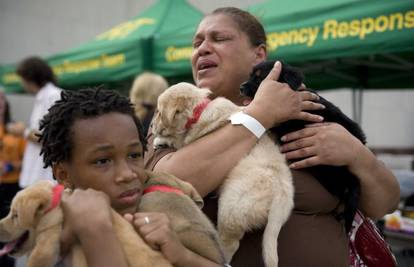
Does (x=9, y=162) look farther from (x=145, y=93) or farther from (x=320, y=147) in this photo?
(x=320, y=147)

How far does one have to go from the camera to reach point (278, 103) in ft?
5.25

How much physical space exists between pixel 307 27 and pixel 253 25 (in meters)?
1.78

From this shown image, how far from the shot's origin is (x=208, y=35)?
1.93 m

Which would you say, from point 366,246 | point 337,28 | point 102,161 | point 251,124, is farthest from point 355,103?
point 102,161

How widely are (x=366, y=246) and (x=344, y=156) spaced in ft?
1.50

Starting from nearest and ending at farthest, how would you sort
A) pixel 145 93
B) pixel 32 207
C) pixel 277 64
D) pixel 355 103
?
pixel 32 207 < pixel 277 64 < pixel 145 93 < pixel 355 103

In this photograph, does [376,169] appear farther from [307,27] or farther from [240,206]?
[307,27]

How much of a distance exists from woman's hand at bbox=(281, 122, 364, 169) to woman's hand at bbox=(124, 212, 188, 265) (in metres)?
0.57

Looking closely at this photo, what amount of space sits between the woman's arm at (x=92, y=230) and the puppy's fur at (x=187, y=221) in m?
0.15

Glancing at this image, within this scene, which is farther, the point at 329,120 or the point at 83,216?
the point at 329,120

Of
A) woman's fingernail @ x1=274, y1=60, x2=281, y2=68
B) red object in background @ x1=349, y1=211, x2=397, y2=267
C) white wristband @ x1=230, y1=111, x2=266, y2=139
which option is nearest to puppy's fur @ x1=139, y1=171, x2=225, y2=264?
white wristband @ x1=230, y1=111, x2=266, y2=139

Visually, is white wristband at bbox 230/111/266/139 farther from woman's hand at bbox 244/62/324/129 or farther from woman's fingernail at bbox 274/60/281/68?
woman's fingernail at bbox 274/60/281/68

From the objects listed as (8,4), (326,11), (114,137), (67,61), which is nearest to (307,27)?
(326,11)

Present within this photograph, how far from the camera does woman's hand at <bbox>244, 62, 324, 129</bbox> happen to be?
5.22 ft
